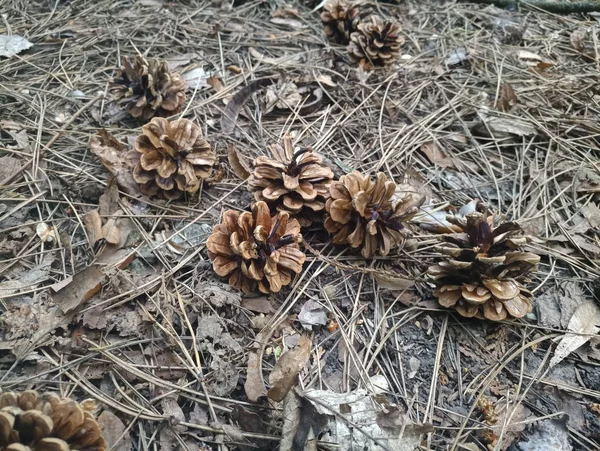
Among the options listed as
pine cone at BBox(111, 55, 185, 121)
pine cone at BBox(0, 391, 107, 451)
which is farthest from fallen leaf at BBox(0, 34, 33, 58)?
pine cone at BBox(0, 391, 107, 451)

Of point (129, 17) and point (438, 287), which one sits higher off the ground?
point (129, 17)

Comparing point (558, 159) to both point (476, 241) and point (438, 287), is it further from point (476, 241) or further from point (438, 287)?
point (438, 287)

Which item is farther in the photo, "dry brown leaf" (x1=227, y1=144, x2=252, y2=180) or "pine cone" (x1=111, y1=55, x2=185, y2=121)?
"pine cone" (x1=111, y1=55, x2=185, y2=121)

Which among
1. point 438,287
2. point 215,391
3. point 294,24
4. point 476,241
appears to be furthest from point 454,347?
point 294,24

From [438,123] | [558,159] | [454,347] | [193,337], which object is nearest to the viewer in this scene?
[193,337]

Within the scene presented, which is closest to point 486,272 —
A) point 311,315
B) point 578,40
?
point 311,315

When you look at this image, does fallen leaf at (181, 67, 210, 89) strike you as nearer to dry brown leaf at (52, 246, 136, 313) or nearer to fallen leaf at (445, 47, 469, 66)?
dry brown leaf at (52, 246, 136, 313)

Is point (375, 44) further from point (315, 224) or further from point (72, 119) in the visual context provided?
point (72, 119)
